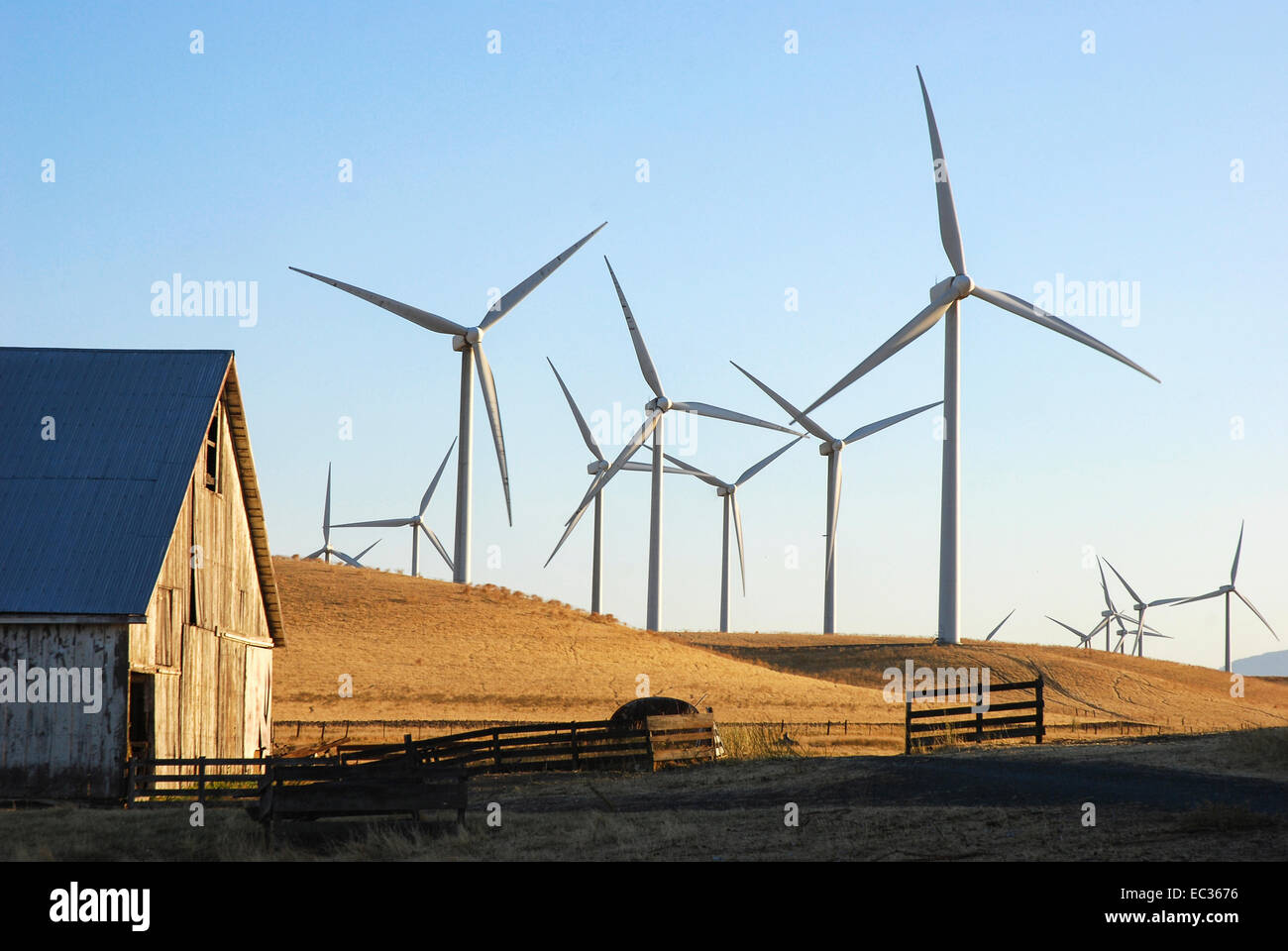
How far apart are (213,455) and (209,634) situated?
13.3 feet

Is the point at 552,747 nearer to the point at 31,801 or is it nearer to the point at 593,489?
the point at 31,801

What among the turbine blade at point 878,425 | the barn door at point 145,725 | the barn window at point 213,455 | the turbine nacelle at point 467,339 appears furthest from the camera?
the turbine blade at point 878,425

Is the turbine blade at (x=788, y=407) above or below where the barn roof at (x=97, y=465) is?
above

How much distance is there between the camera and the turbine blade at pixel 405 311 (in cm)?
5801

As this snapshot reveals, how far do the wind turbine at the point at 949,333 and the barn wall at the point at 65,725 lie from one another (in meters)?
37.0

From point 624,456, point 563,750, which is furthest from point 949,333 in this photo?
point 563,750

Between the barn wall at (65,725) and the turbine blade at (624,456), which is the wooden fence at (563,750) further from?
the turbine blade at (624,456)

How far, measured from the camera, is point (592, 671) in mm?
52781

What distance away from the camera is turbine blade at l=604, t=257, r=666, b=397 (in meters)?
68.9

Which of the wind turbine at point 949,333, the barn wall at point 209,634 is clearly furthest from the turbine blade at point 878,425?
the barn wall at point 209,634

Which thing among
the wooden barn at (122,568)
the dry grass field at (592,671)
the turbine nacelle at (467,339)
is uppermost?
the turbine nacelle at (467,339)
